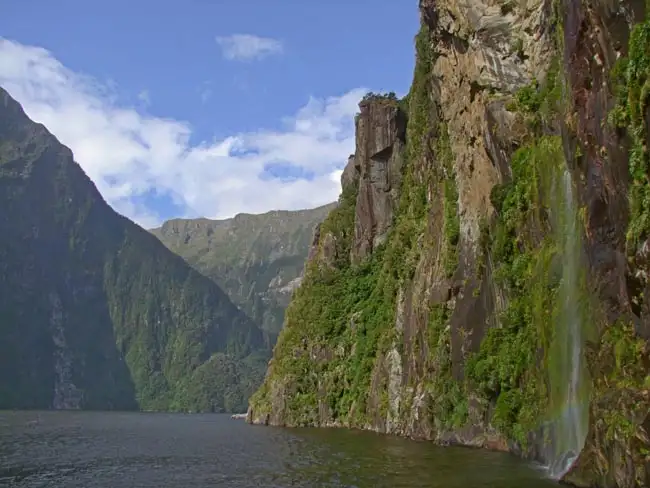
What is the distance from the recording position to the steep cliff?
2509 cm

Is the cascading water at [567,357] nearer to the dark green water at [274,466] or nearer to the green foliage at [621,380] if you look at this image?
the dark green water at [274,466]

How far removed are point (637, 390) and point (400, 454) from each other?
80.0 feet

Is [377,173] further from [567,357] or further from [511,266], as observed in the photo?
[567,357]

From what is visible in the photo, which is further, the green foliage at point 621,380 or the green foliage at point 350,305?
the green foliage at point 350,305

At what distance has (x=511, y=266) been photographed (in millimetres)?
46125

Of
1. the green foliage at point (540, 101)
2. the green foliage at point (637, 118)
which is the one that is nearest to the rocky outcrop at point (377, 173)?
the green foliage at point (540, 101)

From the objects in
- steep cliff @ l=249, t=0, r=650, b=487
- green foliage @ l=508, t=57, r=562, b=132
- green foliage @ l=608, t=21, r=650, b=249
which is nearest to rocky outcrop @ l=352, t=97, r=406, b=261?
steep cliff @ l=249, t=0, r=650, b=487

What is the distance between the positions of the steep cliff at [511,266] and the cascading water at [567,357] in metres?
0.15

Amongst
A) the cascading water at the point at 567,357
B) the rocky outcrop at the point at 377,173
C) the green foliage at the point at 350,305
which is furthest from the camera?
the rocky outcrop at the point at 377,173

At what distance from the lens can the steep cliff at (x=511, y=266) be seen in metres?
25.1

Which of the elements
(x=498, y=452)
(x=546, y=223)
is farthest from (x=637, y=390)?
(x=498, y=452)

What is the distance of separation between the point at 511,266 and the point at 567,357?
13345mm

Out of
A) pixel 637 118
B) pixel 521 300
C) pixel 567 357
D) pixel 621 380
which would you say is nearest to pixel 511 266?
pixel 521 300

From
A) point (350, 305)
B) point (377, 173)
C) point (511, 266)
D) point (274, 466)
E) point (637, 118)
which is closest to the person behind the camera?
point (637, 118)
